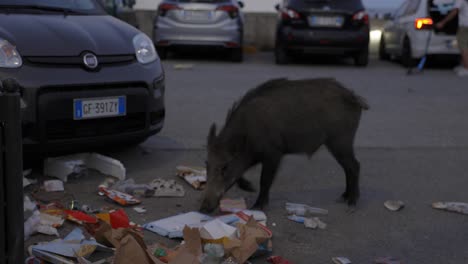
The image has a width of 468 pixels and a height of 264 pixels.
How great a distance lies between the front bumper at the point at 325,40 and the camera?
1460 centimetres

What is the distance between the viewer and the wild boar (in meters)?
4.95

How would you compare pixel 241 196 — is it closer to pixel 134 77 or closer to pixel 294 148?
pixel 294 148

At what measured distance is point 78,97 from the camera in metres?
5.45

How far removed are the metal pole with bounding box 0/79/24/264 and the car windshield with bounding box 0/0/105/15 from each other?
321 centimetres

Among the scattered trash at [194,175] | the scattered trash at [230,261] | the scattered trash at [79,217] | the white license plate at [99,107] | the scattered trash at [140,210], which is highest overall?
the white license plate at [99,107]

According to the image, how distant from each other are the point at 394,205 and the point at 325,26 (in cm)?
966

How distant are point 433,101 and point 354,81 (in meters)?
2.46

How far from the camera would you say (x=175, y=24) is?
1498 centimetres

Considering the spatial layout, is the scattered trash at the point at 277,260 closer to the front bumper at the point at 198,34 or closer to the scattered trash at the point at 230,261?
the scattered trash at the point at 230,261

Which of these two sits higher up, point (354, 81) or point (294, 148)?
point (294, 148)

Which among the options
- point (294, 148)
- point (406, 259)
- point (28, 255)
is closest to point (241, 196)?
point (294, 148)

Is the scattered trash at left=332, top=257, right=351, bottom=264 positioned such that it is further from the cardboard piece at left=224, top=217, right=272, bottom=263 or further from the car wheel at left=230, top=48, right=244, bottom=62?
the car wheel at left=230, top=48, right=244, bottom=62

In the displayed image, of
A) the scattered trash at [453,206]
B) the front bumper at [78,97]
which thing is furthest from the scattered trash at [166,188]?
the scattered trash at [453,206]

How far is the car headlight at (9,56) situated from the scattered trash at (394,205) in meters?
2.96
